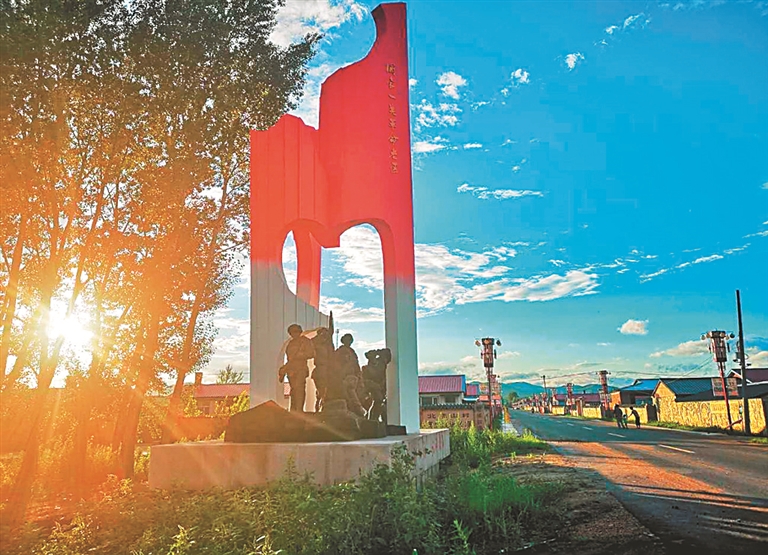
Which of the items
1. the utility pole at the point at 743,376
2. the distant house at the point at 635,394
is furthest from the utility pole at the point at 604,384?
the utility pole at the point at 743,376

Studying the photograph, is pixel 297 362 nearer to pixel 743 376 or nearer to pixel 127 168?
pixel 127 168

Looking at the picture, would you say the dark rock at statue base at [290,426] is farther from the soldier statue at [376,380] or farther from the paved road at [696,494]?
the paved road at [696,494]

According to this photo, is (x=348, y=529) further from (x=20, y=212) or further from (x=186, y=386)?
(x=186, y=386)

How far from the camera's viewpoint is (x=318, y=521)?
557 centimetres

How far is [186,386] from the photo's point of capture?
65.1ft

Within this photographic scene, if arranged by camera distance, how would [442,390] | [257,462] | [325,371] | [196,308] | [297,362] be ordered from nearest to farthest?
[257,462], [325,371], [297,362], [196,308], [442,390]

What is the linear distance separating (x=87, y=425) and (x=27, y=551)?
8.87 meters

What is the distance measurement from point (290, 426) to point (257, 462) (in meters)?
0.76

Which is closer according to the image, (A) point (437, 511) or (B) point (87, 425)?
(A) point (437, 511)

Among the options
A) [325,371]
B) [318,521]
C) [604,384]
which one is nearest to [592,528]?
[318,521]

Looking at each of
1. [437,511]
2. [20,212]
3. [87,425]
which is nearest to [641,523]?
[437,511]

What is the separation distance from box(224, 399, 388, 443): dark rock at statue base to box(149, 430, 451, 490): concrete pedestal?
0.40 metres

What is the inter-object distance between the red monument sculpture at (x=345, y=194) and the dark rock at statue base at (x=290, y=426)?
2.13 m

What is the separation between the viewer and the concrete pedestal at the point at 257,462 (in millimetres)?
8406
